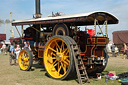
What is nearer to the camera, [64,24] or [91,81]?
[91,81]

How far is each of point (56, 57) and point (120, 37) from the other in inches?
752

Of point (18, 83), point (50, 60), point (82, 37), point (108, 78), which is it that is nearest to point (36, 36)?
point (50, 60)

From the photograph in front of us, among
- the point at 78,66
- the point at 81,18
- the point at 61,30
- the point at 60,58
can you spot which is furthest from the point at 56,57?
the point at 81,18

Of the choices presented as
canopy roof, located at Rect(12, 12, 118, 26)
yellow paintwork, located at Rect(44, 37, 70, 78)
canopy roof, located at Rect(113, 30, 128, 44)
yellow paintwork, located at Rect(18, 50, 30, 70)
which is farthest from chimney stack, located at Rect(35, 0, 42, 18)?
canopy roof, located at Rect(113, 30, 128, 44)

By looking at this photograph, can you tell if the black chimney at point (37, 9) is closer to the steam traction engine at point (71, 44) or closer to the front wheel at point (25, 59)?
the steam traction engine at point (71, 44)

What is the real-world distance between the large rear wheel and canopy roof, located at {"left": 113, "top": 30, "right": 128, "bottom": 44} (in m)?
18.1

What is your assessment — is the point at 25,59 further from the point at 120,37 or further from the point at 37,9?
the point at 120,37

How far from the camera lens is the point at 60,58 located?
7.73 m

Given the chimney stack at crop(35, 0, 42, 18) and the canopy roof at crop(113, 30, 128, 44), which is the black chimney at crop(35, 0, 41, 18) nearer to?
the chimney stack at crop(35, 0, 42, 18)

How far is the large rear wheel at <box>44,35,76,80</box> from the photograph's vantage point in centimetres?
709

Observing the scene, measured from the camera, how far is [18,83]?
707 cm

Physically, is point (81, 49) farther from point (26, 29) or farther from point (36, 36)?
point (26, 29)

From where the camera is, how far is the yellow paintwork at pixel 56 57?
7718 mm

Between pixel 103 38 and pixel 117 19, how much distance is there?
4.75 feet
